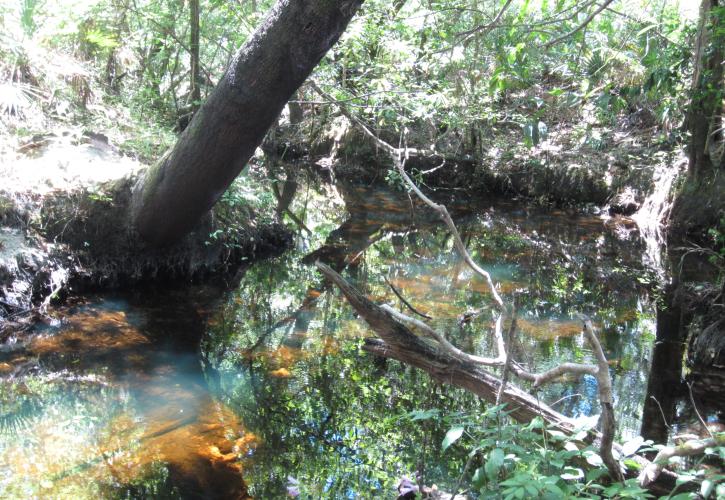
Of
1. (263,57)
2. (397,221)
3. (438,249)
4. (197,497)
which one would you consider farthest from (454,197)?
(197,497)

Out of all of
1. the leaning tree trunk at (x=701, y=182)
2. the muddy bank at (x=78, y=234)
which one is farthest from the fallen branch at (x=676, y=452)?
the leaning tree trunk at (x=701, y=182)

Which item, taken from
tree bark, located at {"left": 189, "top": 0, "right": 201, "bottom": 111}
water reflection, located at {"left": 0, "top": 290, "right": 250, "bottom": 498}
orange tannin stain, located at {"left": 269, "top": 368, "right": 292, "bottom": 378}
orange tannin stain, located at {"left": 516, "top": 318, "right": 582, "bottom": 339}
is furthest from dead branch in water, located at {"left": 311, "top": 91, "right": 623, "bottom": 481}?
tree bark, located at {"left": 189, "top": 0, "right": 201, "bottom": 111}

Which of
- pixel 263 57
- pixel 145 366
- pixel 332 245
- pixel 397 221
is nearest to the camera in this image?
pixel 263 57

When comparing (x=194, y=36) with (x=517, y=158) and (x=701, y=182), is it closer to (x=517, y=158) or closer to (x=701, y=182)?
(x=517, y=158)

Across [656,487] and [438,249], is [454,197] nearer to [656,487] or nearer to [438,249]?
[438,249]

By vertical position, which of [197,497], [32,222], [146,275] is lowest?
[197,497]

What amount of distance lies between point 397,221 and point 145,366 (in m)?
5.94

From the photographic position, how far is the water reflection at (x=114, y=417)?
288 centimetres

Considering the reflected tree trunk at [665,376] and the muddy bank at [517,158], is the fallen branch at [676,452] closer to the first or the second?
the reflected tree trunk at [665,376]

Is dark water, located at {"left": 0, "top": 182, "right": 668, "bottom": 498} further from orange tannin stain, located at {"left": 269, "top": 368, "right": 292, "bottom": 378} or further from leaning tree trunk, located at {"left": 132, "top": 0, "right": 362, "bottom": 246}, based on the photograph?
leaning tree trunk, located at {"left": 132, "top": 0, "right": 362, "bottom": 246}

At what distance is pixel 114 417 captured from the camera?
135 inches

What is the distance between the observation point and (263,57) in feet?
12.4

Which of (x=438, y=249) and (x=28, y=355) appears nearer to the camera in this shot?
(x=28, y=355)

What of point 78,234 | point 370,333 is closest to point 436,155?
point 370,333
